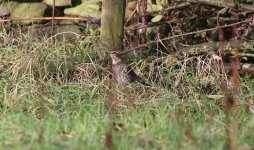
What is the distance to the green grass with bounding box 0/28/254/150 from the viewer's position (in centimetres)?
315

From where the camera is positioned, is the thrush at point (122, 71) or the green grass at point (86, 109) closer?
the green grass at point (86, 109)

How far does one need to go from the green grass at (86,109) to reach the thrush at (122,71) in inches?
4.6

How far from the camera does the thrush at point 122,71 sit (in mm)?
5164

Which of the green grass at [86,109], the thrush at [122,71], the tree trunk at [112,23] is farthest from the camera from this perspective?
the tree trunk at [112,23]

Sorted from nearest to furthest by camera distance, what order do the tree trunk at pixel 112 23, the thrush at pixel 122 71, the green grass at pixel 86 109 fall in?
the green grass at pixel 86 109 → the thrush at pixel 122 71 → the tree trunk at pixel 112 23

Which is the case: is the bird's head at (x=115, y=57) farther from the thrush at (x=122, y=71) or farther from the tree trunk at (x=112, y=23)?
the tree trunk at (x=112, y=23)

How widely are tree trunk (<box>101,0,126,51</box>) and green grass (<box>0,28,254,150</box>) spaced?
0.19m

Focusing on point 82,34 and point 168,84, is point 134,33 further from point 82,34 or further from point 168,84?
point 168,84

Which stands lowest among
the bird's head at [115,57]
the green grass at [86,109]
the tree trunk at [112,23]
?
the green grass at [86,109]

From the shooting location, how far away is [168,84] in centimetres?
527

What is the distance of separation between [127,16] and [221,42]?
149 centimetres

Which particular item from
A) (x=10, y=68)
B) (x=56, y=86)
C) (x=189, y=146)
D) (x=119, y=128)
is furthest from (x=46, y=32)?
(x=189, y=146)

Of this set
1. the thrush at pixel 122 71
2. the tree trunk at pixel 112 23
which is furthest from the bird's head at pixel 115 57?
the tree trunk at pixel 112 23

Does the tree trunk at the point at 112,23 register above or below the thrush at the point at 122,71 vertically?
above
